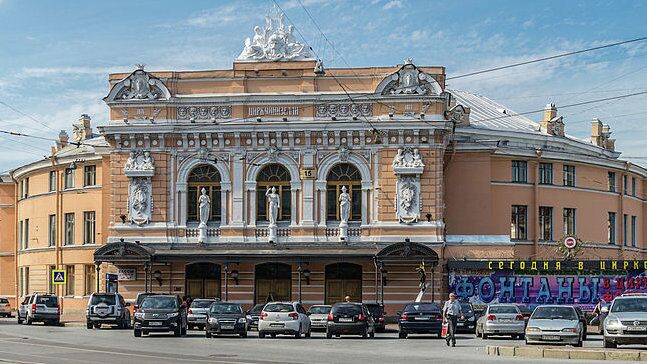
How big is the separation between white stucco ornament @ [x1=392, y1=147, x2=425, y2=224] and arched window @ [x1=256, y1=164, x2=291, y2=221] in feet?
19.6

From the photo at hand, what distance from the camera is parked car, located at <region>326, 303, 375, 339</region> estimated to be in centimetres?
4338

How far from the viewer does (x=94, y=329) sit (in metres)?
50.3

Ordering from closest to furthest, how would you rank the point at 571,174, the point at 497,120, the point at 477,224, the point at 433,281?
A: the point at 433,281, the point at 477,224, the point at 571,174, the point at 497,120

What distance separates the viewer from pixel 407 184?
58.8 metres

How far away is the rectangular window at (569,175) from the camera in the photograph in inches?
2712

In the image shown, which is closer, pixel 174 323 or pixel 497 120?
pixel 174 323

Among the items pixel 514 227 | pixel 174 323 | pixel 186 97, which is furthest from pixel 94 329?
pixel 514 227

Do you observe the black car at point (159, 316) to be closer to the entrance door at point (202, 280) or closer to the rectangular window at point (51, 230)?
the entrance door at point (202, 280)

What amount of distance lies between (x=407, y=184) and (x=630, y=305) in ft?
83.1

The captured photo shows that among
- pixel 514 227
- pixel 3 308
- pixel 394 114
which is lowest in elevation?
pixel 3 308

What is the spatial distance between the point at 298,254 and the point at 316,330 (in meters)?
9.05

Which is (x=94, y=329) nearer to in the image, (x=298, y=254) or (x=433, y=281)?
(x=298, y=254)

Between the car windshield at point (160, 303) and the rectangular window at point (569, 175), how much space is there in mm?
32930

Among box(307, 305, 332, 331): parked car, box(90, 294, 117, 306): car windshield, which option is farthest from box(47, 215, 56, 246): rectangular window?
box(307, 305, 332, 331): parked car
